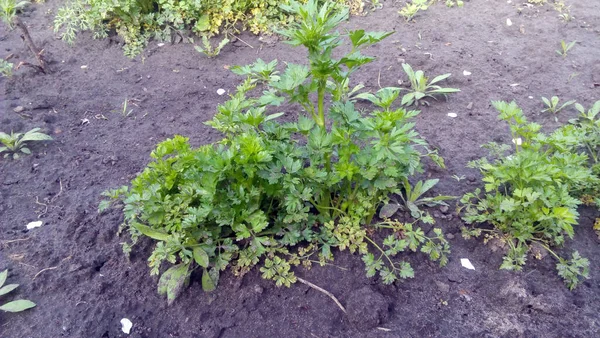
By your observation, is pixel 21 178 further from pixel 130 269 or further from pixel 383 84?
pixel 383 84

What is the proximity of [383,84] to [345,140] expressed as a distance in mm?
1897

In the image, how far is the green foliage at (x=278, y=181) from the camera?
2.04 meters

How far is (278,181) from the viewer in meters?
2.23

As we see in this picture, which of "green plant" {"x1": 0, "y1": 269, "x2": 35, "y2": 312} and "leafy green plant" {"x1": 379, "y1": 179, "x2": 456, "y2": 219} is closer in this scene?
"green plant" {"x1": 0, "y1": 269, "x2": 35, "y2": 312}

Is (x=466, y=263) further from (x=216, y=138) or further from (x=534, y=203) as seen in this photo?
(x=216, y=138)

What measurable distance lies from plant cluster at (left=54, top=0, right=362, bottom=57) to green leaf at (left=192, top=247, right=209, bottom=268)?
9.44 feet

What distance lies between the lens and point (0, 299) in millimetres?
2225

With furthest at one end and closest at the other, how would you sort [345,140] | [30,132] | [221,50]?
1. [221,50]
2. [30,132]
3. [345,140]

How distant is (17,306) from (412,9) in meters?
4.23

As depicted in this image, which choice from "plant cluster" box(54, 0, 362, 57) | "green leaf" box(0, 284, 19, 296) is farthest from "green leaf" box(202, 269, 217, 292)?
"plant cluster" box(54, 0, 362, 57)

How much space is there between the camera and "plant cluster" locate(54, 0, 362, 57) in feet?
14.7

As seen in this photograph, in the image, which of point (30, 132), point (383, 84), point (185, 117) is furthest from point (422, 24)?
point (30, 132)

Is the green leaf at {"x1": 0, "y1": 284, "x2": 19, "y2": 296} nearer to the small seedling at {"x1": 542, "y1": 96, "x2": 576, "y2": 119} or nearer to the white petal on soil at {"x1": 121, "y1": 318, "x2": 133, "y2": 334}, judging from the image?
the white petal on soil at {"x1": 121, "y1": 318, "x2": 133, "y2": 334}

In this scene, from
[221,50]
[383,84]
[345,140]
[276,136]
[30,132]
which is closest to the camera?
[345,140]
